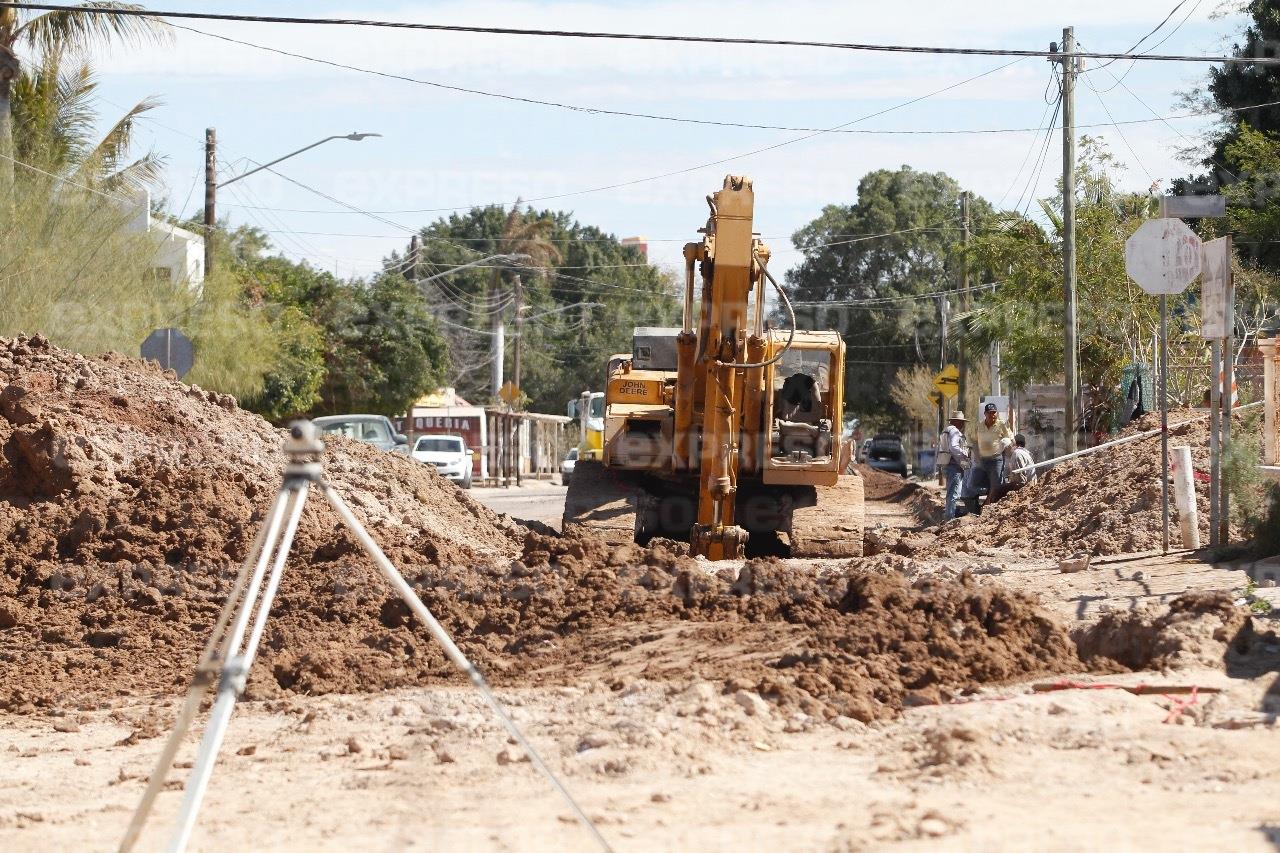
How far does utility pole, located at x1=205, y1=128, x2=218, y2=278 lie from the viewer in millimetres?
30359

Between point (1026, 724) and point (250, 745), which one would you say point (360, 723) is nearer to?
point (250, 745)

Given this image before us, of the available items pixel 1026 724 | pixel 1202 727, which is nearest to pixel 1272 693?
pixel 1202 727

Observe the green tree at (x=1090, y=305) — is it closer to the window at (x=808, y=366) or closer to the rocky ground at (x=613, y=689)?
the window at (x=808, y=366)

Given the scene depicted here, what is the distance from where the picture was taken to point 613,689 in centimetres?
820

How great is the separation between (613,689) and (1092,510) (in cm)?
1041

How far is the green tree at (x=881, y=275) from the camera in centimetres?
6444

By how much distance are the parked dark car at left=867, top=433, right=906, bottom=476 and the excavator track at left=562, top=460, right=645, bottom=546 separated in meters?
37.0

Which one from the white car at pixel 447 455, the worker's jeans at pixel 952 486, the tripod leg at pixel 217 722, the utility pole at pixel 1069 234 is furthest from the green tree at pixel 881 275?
the tripod leg at pixel 217 722

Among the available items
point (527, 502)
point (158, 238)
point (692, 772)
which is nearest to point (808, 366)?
point (692, 772)

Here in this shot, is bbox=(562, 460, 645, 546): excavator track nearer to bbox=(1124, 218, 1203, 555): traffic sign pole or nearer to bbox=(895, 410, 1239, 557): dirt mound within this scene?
bbox=(895, 410, 1239, 557): dirt mound

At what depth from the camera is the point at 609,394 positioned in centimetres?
1725

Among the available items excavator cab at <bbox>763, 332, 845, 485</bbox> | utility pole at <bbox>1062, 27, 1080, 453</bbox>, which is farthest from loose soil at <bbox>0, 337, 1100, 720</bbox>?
utility pole at <bbox>1062, 27, 1080, 453</bbox>

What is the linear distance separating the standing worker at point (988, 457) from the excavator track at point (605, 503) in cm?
640

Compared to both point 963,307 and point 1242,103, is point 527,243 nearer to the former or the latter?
point 963,307
